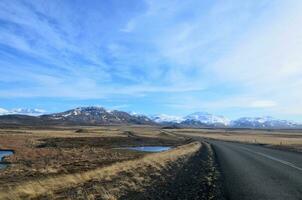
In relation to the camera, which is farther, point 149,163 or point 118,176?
point 149,163

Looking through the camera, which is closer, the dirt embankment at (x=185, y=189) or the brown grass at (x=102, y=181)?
the dirt embankment at (x=185, y=189)

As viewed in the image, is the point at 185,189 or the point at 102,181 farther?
the point at 102,181

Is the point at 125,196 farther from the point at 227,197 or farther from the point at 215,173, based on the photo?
the point at 215,173

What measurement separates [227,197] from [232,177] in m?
6.23

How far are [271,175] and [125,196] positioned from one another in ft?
28.8

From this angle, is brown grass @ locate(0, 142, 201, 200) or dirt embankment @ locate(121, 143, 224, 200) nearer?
dirt embankment @ locate(121, 143, 224, 200)

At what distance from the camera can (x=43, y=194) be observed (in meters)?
17.0

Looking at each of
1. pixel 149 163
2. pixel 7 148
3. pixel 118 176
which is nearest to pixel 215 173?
pixel 118 176

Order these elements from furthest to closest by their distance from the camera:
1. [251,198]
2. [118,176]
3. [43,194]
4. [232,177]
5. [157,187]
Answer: [118,176], [232,177], [157,187], [43,194], [251,198]

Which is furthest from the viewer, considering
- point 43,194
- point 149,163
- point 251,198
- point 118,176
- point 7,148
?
point 7,148

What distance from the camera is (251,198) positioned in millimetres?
14219

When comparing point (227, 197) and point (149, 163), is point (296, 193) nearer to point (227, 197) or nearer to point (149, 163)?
point (227, 197)

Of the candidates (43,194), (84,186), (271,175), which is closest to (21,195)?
(43,194)

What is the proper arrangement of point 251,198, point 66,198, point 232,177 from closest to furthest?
point 251,198 < point 66,198 < point 232,177
